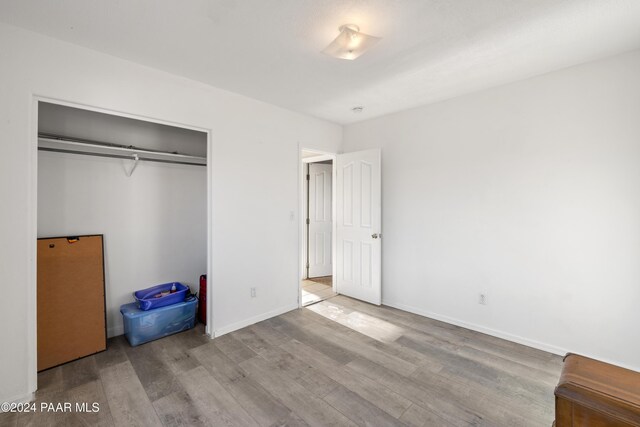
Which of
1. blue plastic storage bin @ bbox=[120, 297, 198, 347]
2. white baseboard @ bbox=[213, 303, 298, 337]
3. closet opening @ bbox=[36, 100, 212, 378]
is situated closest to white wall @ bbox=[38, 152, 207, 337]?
closet opening @ bbox=[36, 100, 212, 378]

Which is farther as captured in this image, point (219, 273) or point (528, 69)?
point (219, 273)

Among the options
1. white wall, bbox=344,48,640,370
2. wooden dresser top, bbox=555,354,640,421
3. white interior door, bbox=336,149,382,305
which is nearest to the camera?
wooden dresser top, bbox=555,354,640,421

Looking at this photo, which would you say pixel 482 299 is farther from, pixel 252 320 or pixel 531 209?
pixel 252 320

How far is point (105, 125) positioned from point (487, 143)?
3.92 metres

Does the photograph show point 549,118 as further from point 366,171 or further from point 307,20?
point 307,20

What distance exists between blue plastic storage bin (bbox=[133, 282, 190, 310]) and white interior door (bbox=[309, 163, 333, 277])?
248cm

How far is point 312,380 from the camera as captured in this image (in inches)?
85.8

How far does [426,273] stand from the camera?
11.3 ft

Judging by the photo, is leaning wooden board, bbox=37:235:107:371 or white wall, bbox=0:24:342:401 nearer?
white wall, bbox=0:24:342:401

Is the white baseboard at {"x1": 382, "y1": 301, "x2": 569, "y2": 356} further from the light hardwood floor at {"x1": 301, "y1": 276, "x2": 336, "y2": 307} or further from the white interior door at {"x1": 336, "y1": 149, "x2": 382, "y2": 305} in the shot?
the light hardwood floor at {"x1": 301, "y1": 276, "x2": 336, "y2": 307}

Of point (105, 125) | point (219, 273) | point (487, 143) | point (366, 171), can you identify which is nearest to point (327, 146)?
point (366, 171)

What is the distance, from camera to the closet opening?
7.86ft

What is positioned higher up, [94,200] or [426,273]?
[94,200]

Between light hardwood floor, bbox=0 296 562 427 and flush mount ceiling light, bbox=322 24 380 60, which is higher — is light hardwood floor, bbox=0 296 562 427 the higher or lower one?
the lower one
